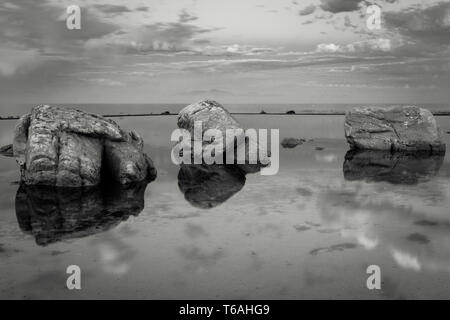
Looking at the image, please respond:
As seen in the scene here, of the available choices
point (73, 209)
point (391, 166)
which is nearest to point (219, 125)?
point (391, 166)

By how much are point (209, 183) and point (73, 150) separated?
516cm

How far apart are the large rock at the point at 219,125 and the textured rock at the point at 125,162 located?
491cm

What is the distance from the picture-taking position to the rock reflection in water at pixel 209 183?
1411 centimetres

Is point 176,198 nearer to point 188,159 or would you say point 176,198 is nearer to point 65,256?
point 65,256

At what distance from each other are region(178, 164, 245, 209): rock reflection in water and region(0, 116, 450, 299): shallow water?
0.67ft

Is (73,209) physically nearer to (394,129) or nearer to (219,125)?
(219,125)

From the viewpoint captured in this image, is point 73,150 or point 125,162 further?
point 125,162

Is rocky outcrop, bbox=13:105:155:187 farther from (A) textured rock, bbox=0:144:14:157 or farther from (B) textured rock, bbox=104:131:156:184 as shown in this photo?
(A) textured rock, bbox=0:144:14:157

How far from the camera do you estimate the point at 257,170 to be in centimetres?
1950

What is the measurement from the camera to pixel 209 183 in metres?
16.7

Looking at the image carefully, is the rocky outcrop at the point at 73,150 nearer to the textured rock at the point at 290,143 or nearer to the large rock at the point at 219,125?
the large rock at the point at 219,125

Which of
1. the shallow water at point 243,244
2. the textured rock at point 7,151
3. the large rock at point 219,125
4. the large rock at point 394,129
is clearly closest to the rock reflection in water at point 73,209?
the shallow water at point 243,244

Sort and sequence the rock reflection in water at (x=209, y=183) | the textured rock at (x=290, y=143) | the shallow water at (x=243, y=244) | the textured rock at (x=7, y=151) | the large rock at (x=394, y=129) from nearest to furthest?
the shallow water at (x=243, y=244) < the rock reflection in water at (x=209, y=183) < the textured rock at (x=7, y=151) < the large rock at (x=394, y=129) < the textured rock at (x=290, y=143)

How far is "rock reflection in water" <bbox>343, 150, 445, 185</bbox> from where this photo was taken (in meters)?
17.8
